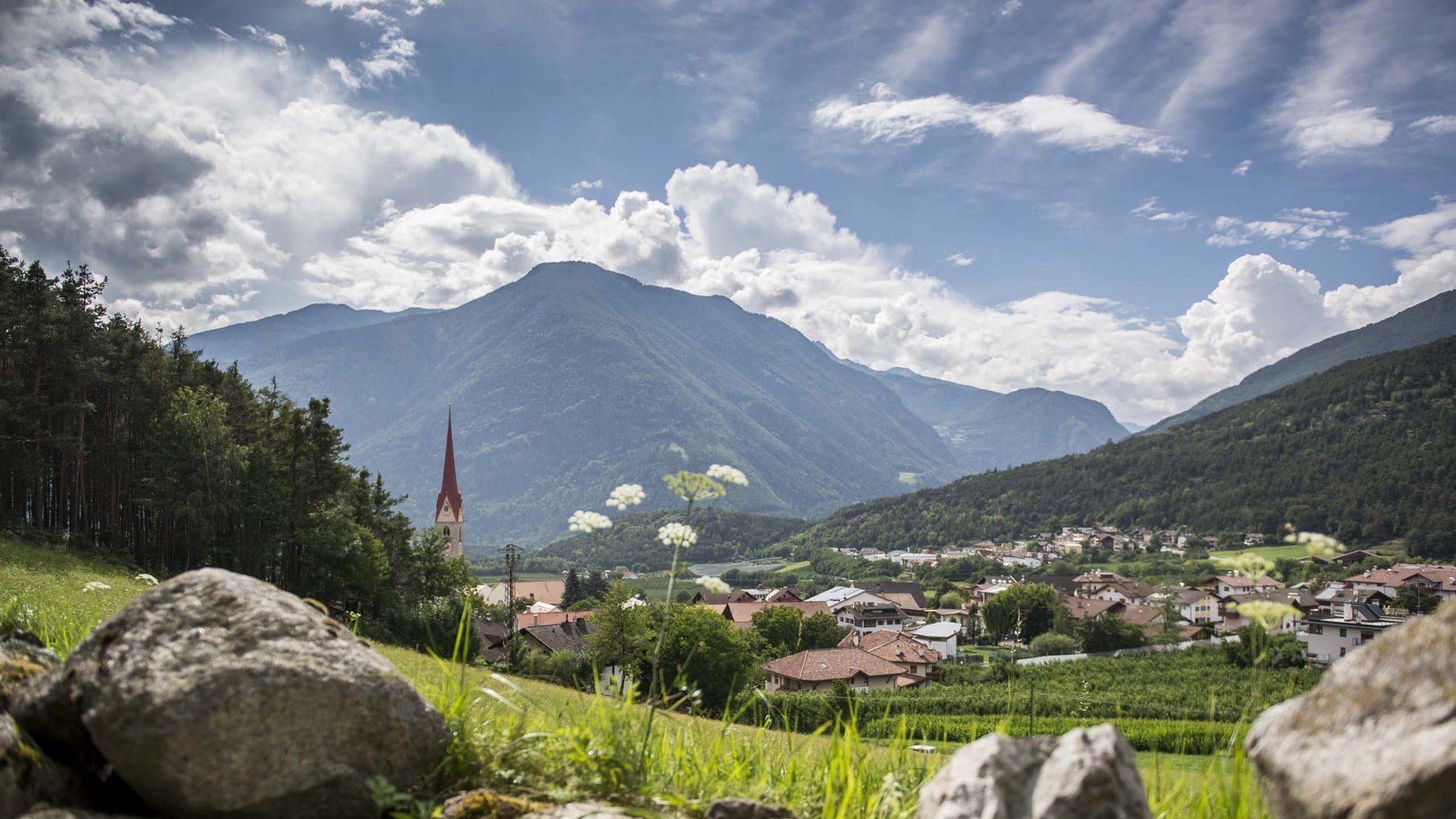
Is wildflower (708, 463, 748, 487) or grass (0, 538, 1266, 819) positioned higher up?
wildflower (708, 463, 748, 487)

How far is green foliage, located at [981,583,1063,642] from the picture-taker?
95438mm

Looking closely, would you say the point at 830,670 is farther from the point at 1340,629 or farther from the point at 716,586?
the point at 716,586

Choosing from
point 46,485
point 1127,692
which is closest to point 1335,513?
point 1127,692

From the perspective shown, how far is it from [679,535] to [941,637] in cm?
9043

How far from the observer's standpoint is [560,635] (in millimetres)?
69750

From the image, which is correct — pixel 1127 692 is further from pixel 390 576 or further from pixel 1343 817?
pixel 1343 817

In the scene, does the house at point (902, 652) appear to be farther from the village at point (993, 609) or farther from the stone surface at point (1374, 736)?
the stone surface at point (1374, 736)

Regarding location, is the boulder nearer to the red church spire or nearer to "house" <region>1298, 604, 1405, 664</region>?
"house" <region>1298, 604, 1405, 664</region>

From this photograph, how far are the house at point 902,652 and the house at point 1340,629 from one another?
2554cm

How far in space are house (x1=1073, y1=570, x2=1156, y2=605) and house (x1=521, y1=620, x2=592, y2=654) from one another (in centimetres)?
7132

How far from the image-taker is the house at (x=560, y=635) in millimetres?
63000

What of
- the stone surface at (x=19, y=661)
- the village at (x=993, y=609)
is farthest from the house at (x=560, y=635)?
the stone surface at (x=19, y=661)

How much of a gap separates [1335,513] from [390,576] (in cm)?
17324

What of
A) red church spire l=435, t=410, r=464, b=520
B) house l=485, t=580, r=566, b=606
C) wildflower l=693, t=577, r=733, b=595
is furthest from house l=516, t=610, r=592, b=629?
wildflower l=693, t=577, r=733, b=595
